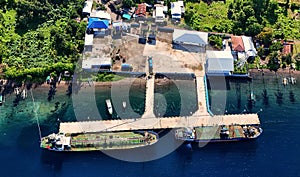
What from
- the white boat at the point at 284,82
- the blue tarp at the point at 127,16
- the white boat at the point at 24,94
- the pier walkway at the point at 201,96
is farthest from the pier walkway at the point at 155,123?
the blue tarp at the point at 127,16

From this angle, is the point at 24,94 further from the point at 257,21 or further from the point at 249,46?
the point at 257,21

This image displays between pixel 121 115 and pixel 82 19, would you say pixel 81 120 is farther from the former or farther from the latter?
pixel 82 19

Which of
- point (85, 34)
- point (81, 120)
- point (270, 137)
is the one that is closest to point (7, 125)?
point (81, 120)

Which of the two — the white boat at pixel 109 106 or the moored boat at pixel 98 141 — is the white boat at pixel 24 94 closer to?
the moored boat at pixel 98 141

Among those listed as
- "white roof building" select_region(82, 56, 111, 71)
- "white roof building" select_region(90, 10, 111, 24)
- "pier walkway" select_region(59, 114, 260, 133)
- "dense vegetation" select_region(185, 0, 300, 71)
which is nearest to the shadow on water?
"pier walkway" select_region(59, 114, 260, 133)

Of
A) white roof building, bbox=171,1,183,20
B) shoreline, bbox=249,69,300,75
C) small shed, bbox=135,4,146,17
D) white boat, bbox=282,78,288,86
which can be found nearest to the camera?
white boat, bbox=282,78,288,86

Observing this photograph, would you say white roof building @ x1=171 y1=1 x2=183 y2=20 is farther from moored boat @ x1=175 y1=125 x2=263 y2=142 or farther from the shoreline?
moored boat @ x1=175 y1=125 x2=263 y2=142
